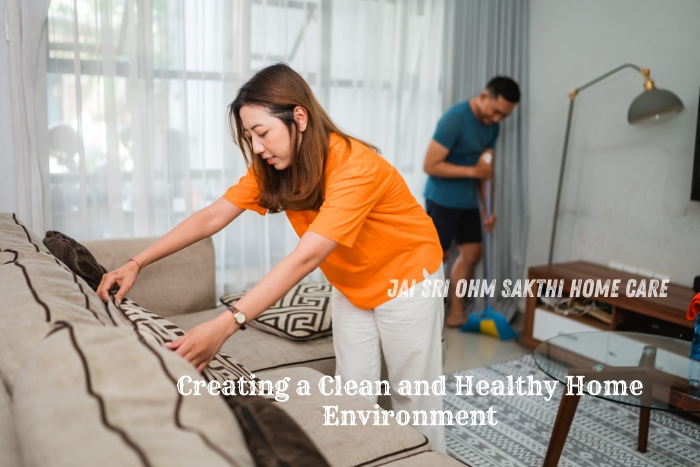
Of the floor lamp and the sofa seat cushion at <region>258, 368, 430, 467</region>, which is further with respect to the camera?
the floor lamp

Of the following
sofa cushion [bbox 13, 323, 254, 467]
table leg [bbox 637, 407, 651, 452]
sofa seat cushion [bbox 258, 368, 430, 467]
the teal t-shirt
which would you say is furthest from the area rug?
sofa cushion [bbox 13, 323, 254, 467]

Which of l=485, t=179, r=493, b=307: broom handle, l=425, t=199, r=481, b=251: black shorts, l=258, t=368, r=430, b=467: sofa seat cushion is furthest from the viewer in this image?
l=485, t=179, r=493, b=307: broom handle

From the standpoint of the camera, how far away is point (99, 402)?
697 mm

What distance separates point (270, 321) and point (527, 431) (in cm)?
108

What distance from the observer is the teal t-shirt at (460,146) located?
3254 mm

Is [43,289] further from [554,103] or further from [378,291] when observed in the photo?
[554,103]

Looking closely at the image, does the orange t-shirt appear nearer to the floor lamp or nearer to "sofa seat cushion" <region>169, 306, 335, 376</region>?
"sofa seat cushion" <region>169, 306, 335, 376</region>

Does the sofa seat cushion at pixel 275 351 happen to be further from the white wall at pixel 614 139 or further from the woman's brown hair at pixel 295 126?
the white wall at pixel 614 139

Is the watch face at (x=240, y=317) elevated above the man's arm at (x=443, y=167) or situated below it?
below

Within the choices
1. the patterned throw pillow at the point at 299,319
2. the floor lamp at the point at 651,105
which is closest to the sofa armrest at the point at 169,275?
the patterned throw pillow at the point at 299,319

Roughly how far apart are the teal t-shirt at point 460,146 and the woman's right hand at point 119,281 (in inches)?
82.2

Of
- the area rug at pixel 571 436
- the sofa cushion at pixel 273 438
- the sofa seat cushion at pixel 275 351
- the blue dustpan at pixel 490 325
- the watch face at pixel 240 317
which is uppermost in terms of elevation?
the watch face at pixel 240 317

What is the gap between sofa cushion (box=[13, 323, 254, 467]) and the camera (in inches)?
25.4

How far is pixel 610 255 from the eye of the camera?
3.27m
